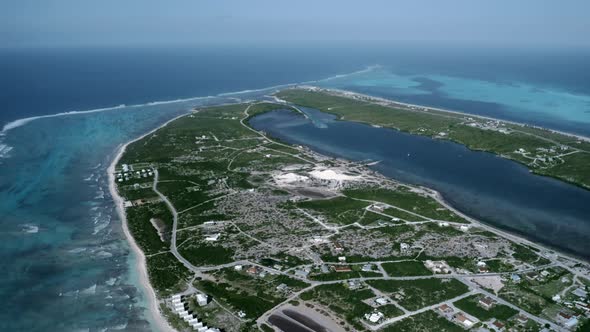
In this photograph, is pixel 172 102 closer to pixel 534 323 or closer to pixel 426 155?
pixel 426 155

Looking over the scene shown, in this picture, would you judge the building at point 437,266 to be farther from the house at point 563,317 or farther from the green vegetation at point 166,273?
the green vegetation at point 166,273

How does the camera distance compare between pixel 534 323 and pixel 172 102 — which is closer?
pixel 534 323

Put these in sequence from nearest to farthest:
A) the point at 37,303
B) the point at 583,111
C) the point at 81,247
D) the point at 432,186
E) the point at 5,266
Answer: the point at 37,303, the point at 5,266, the point at 81,247, the point at 432,186, the point at 583,111

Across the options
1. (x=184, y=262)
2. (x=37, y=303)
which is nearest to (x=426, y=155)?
(x=184, y=262)

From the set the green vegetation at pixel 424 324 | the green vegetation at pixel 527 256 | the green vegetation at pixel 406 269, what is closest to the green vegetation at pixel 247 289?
the green vegetation at pixel 406 269

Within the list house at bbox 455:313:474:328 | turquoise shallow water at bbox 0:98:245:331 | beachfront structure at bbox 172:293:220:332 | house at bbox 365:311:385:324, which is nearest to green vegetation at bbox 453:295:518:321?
house at bbox 455:313:474:328

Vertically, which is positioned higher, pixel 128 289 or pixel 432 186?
pixel 432 186
